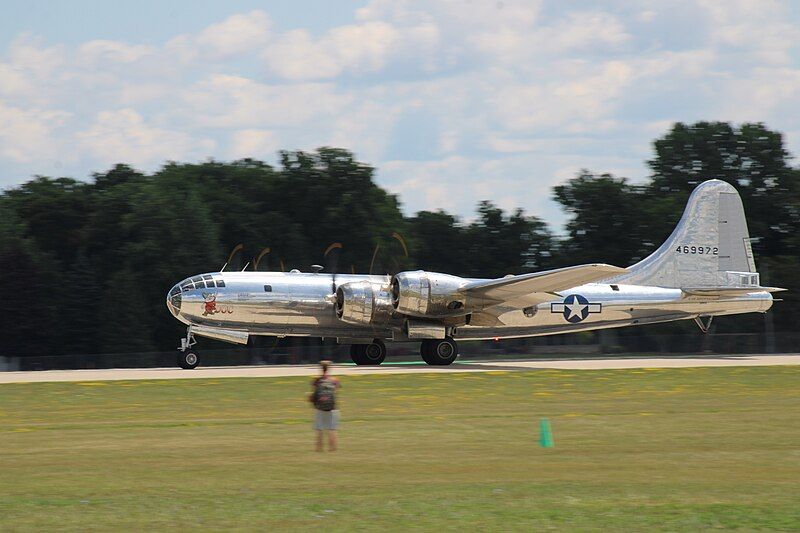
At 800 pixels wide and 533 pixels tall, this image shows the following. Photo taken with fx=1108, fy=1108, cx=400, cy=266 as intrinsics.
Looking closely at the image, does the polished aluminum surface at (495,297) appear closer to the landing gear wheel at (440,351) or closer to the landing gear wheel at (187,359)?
the landing gear wheel at (440,351)

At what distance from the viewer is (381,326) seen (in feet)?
133

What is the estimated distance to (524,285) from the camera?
38750mm

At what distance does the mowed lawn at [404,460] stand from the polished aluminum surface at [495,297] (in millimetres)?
8942

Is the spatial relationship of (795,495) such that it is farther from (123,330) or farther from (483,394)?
(123,330)

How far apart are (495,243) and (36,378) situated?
A: 4529 centimetres

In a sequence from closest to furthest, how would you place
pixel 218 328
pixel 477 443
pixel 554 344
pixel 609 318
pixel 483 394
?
1. pixel 477 443
2. pixel 483 394
3. pixel 218 328
4. pixel 609 318
5. pixel 554 344

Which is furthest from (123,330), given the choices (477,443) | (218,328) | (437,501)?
(437,501)

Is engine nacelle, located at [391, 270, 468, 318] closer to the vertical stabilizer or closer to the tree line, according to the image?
the vertical stabilizer

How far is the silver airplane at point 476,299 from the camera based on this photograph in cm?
3903

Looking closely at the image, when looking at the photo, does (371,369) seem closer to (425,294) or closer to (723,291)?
(425,294)

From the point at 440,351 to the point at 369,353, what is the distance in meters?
3.01

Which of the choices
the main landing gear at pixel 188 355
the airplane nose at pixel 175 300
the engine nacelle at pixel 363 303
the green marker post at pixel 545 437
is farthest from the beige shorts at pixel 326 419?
the main landing gear at pixel 188 355

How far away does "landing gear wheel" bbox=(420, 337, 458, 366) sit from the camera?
41125 millimetres

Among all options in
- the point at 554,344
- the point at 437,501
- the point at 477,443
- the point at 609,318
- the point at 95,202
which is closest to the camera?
the point at 437,501
